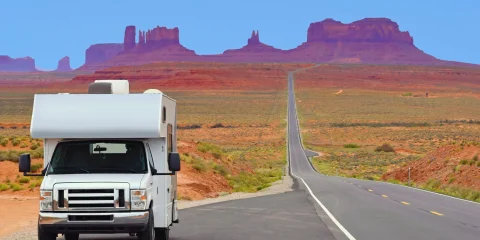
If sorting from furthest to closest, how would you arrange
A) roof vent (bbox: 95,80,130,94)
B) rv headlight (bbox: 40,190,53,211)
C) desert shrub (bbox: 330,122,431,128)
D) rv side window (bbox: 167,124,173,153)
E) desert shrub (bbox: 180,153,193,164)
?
1. desert shrub (bbox: 330,122,431,128)
2. desert shrub (bbox: 180,153,193,164)
3. rv side window (bbox: 167,124,173,153)
4. roof vent (bbox: 95,80,130,94)
5. rv headlight (bbox: 40,190,53,211)

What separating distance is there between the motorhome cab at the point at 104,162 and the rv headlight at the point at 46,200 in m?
0.02

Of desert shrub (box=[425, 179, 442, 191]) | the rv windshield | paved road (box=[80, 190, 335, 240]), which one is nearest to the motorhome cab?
the rv windshield

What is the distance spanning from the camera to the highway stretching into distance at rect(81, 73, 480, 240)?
16.2 m

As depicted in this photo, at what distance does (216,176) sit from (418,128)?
82.9 meters

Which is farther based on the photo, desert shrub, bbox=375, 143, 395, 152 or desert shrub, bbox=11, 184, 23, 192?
desert shrub, bbox=375, 143, 395, 152

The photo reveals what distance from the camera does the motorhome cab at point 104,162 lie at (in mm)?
12719

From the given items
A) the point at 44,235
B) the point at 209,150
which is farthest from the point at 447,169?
the point at 44,235

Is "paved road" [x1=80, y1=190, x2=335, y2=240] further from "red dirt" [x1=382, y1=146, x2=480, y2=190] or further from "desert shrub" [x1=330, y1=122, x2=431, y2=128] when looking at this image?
"desert shrub" [x1=330, y1=122, x2=431, y2=128]

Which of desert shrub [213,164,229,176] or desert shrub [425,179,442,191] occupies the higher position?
desert shrub [213,164,229,176]

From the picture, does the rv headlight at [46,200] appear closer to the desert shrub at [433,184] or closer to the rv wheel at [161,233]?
the rv wheel at [161,233]

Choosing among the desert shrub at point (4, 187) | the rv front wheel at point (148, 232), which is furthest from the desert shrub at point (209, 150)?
the rv front wheel at point (148, 232)

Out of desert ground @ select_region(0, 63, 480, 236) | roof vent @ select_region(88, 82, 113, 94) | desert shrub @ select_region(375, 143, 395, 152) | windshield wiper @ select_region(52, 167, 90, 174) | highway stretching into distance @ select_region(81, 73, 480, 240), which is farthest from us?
desert shrub @ select_region(375, 143, 395, 152)

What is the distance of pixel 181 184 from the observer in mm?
31875

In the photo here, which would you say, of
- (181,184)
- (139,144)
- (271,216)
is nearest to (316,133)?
(181,184)
